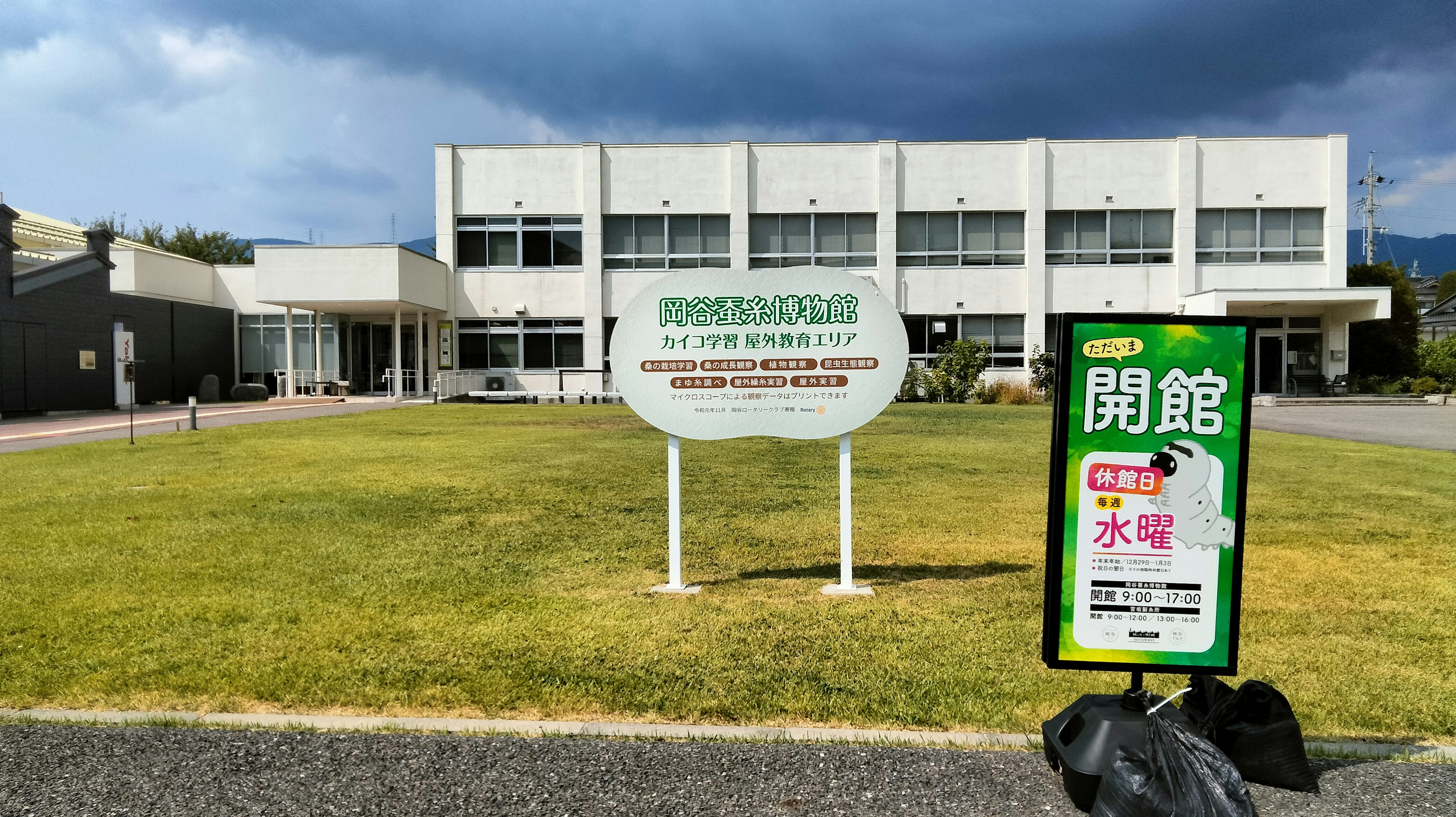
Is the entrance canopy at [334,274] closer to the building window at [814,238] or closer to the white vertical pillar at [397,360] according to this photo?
the white vertical pillar at [397,360]

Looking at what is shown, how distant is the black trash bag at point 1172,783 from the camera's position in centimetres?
281

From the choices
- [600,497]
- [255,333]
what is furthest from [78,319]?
[600,497]

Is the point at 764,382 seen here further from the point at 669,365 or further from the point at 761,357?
the point at 669,365

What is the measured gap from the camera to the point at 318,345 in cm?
3312

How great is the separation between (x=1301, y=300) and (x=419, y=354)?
30483 millimetres

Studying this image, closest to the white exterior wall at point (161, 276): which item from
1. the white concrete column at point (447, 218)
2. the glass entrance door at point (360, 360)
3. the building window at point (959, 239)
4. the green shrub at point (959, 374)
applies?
the glass entrance door at point (360, 360)

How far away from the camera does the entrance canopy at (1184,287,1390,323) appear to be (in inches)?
1232

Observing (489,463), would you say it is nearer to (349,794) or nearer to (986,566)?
(986,566)

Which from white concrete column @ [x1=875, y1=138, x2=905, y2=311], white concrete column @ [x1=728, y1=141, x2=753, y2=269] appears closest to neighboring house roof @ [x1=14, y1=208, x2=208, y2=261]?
white concrete column @ [x1=728, y1=141, x2=753, y2=269]

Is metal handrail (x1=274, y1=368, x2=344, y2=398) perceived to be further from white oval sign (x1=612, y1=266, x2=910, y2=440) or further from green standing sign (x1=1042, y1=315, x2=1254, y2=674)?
green standing sign (x1=1042, y1=315, x2=1254, y2=674)

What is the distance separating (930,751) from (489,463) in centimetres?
1050

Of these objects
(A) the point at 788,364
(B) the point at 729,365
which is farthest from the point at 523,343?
(A) the point at 788,364

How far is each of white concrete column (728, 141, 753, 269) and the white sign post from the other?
94.6ft

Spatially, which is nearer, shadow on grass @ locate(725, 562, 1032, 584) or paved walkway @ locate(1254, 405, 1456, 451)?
shadow on grass @ locate(725, 562, 1032, 584)
